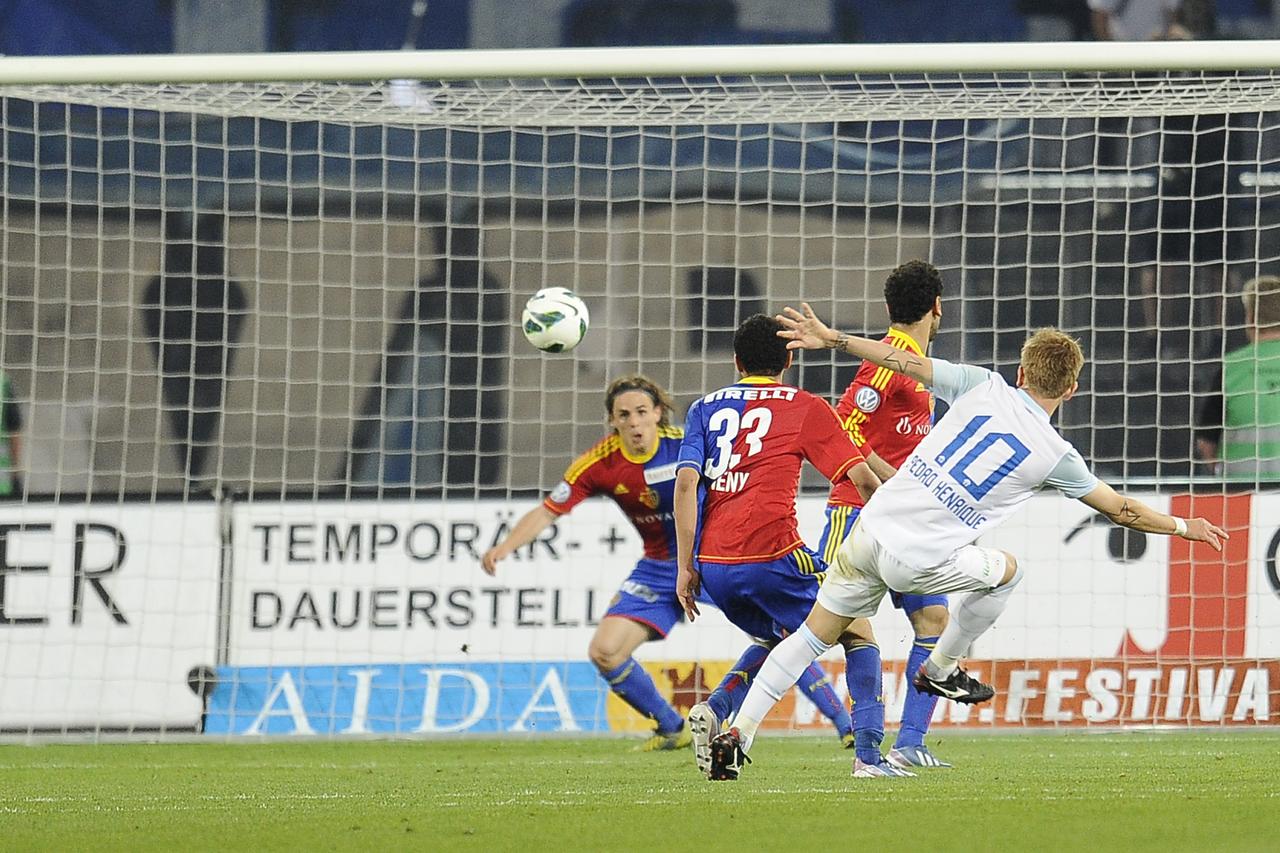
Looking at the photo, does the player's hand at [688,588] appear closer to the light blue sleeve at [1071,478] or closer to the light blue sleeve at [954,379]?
the light blue sleeve at [954,379]

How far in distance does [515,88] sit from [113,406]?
3.22 metres

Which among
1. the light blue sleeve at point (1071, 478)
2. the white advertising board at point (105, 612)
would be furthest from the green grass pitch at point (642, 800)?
the white advertising board at point (105, 612)

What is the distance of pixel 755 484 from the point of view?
646 cm

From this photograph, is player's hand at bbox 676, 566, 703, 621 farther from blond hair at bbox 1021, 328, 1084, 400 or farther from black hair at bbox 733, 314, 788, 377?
blond hair at bbox 1021, 328, 1084, 400

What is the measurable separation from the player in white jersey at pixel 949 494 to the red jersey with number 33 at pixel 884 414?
0.92 meters

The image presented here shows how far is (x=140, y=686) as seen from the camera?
9.77m

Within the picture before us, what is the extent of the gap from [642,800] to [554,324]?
3182 mm

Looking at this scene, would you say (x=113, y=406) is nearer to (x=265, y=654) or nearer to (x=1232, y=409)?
(x=265, y=654)

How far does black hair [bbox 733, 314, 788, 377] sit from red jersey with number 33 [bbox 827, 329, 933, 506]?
442 mm

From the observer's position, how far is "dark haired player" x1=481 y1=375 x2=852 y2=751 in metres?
A: 8.35

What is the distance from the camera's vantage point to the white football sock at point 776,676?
5805mm

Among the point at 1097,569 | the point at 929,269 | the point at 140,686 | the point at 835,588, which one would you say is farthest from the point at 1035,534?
the point at 140,686

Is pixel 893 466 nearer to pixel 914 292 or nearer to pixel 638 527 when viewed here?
pixel 914 292

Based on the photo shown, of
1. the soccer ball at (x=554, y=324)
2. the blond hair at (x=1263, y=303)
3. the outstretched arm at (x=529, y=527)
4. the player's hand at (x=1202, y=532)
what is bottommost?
the outstretched arm at (x=529, y=527)
